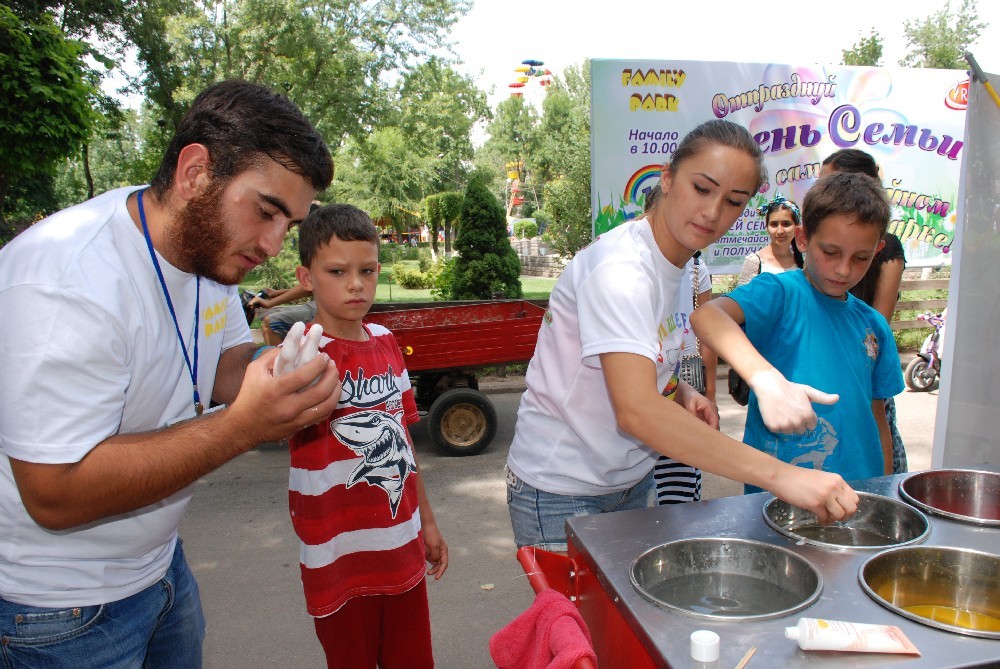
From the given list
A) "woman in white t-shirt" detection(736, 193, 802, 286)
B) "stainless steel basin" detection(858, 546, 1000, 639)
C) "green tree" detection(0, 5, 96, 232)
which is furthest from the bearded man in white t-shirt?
"green tree" detection(0, 5, 96, 232)

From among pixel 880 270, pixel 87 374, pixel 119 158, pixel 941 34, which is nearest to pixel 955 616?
pixel 87 374

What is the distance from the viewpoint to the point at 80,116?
5.86m

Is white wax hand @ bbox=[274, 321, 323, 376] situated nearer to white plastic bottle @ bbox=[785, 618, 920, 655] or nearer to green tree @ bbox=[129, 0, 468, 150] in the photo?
white plastic bottle @ bbox=[785, 618, 920, 655]

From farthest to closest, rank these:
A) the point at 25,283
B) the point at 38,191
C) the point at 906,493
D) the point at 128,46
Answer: the point at 38,191 < the point at 128,46 < the point at 906,493 < the point at 25,283

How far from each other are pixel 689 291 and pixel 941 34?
48.5m

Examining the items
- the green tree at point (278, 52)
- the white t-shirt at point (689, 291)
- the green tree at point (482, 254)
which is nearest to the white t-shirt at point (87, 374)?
the white t-shirt at point (689, 291)

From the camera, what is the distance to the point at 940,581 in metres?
1.28

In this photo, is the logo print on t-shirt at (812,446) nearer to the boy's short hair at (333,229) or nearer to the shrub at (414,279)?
the boy's short hair at (333,229)

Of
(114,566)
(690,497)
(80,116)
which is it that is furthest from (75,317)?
(80,116)

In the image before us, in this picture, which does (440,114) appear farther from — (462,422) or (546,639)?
(546,639)

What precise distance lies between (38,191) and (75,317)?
21.8m

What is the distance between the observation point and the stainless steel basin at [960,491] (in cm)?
163

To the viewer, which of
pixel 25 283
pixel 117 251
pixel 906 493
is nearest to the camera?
pixel 25 283

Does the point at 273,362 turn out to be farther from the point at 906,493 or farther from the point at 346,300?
the point at 906,493
